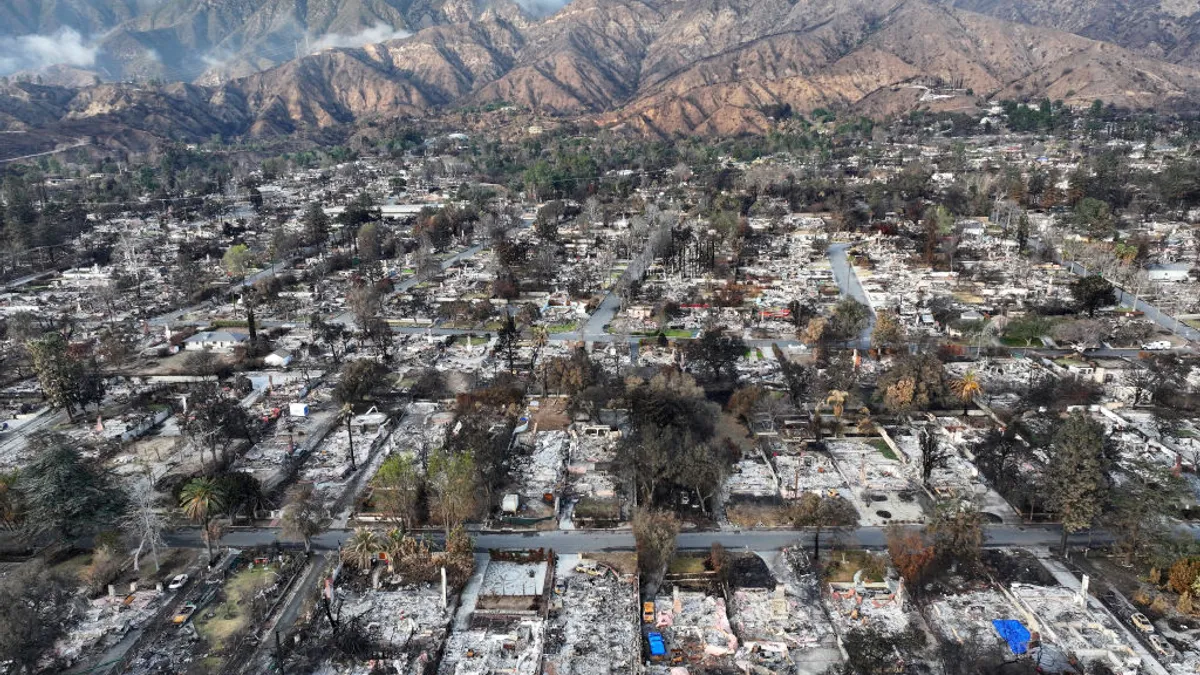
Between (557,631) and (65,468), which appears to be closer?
(557,631)

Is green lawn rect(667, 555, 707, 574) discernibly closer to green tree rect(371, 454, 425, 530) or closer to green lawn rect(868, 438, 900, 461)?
green tree rect(371, 454, 425, 530)

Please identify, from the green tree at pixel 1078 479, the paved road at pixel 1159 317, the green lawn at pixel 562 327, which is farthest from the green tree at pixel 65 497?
the paved road at pixel 1159 317

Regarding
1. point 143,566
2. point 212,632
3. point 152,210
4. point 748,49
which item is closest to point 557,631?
point 212,632

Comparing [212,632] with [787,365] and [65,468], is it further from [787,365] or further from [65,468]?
[787,365]

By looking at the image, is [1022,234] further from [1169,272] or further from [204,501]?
[204,501]

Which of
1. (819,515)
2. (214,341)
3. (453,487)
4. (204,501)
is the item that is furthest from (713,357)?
(214,341)
